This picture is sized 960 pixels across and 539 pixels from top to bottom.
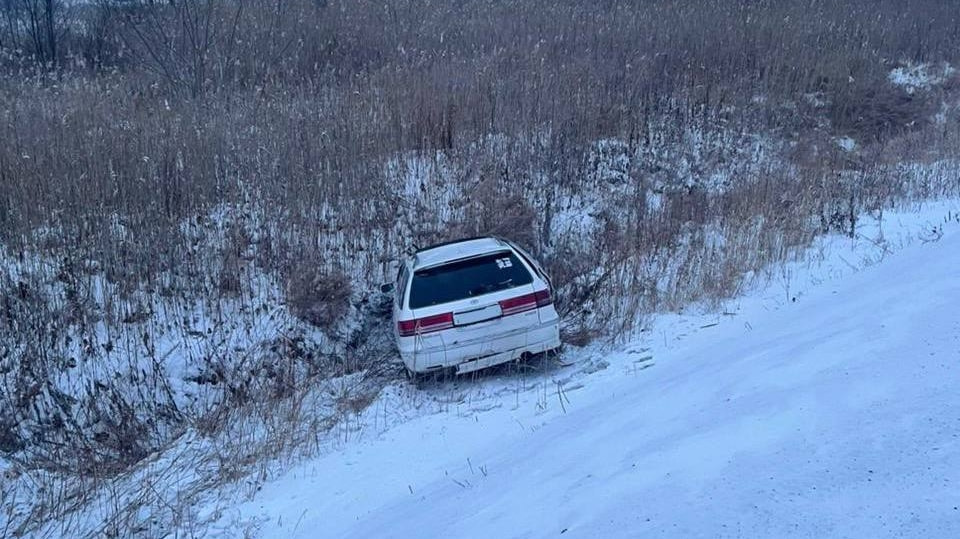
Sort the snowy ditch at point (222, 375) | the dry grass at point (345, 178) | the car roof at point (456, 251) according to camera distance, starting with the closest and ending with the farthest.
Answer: the snowy ditch at point (222, 375) < the car roof at point (456, 251) < the dry grass at point (345, 178)

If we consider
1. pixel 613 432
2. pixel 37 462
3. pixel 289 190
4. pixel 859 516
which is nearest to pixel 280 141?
pixel 289 190

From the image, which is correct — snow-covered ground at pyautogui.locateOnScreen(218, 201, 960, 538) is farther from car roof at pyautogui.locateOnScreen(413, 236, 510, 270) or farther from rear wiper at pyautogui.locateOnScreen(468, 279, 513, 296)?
car roof at pyautogui.locateOnScreen(413, 236, 510, 270)

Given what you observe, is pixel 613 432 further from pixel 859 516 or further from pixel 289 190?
pixel 289 190

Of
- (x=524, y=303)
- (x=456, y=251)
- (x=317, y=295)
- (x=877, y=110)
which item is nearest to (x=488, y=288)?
(x=524, y=303)

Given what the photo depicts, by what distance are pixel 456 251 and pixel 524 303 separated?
42.1 inches

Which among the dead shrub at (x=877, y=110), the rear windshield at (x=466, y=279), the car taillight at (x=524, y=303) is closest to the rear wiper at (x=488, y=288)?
the rear windshield at (x=466, y=279)

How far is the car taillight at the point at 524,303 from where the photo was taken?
756 centimetres

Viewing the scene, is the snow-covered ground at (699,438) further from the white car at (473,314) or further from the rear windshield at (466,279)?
the rear windshield at (466,279)

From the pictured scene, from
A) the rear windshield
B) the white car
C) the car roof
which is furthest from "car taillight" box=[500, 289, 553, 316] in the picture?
the car roof

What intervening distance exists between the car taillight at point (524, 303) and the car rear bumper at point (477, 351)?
8.0 inches

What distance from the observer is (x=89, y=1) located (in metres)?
19.6

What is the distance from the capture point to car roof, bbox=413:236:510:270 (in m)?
7.97

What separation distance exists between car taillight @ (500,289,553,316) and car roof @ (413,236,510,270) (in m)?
0.66

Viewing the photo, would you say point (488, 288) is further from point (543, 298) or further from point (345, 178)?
point (345, 178)
